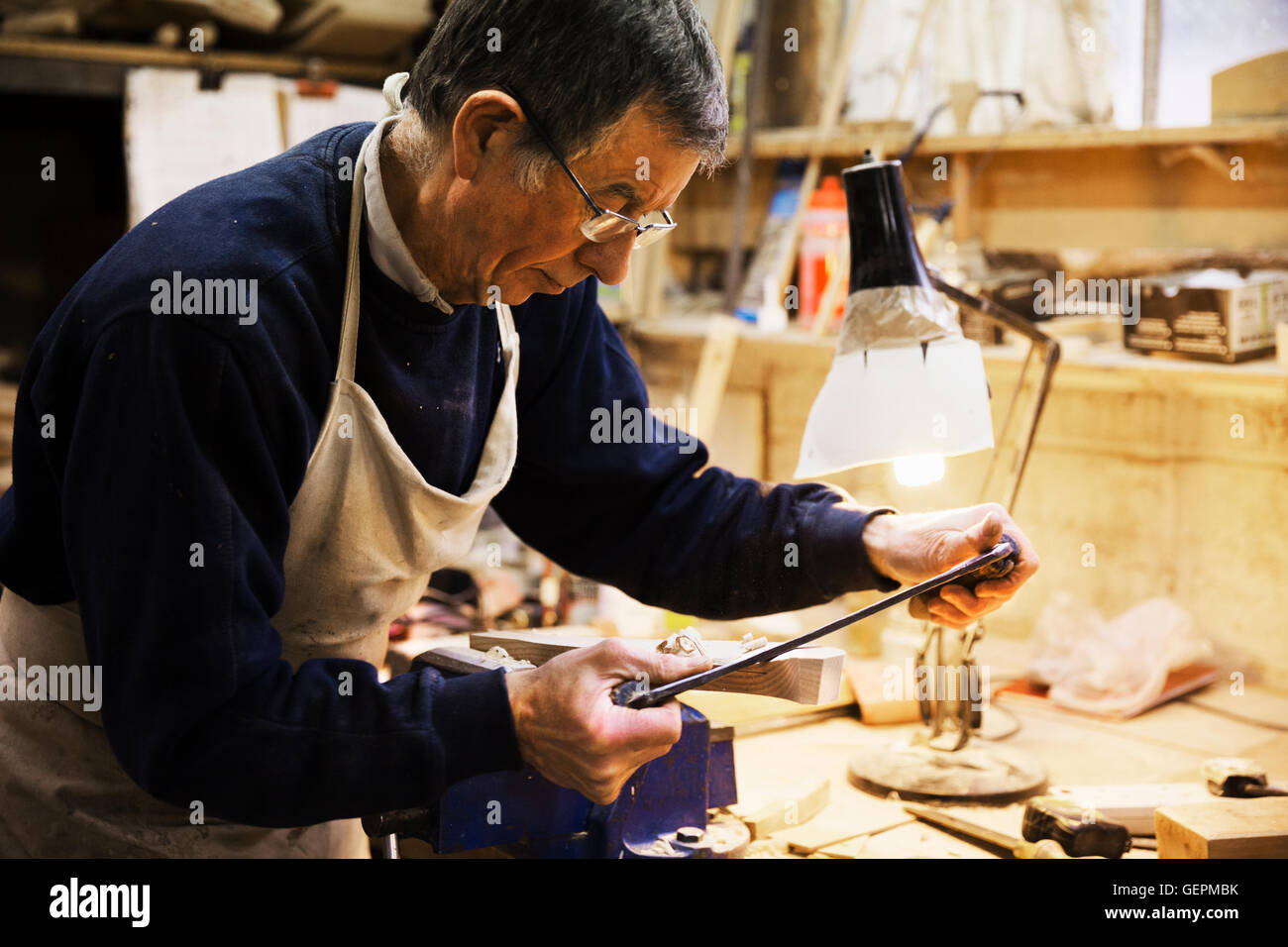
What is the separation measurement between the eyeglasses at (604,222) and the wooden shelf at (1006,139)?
150 cm

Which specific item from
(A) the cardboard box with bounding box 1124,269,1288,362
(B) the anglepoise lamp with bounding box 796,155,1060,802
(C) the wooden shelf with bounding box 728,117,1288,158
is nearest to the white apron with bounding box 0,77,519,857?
(B) the anglepoise lamp with bounding box 796,155,1060,802

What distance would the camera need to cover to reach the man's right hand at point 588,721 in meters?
1.16

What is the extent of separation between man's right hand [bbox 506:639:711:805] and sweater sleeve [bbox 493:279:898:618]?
0.45 m

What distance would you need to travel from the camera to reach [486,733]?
1.18 m

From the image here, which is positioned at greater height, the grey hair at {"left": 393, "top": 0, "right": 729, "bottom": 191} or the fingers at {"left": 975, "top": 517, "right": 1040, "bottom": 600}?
the grey hair at {"left": 393, "top": 0, "right": 729, "bottom": 191}

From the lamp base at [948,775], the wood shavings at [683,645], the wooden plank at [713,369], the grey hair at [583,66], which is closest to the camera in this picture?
the grey hair at [583,66]

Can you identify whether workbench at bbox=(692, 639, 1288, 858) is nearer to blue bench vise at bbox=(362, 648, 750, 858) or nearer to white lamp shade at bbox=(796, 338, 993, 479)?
blue bench vise at bbox=(362, 648, 750, 858)

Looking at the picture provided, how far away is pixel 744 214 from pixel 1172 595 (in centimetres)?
147

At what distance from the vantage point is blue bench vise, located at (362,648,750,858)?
1.39 meters

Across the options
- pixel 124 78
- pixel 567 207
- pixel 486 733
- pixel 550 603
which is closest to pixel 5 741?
pixel 486 733

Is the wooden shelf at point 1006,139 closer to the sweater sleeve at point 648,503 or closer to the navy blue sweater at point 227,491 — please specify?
the sweater sleeve at point 648,503

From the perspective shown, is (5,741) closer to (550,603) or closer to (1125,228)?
(550,603)

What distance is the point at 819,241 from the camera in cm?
312

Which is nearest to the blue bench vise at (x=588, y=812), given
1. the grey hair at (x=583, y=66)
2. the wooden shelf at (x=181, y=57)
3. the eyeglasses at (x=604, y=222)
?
the eyeglasses at (x=604, y=222)
